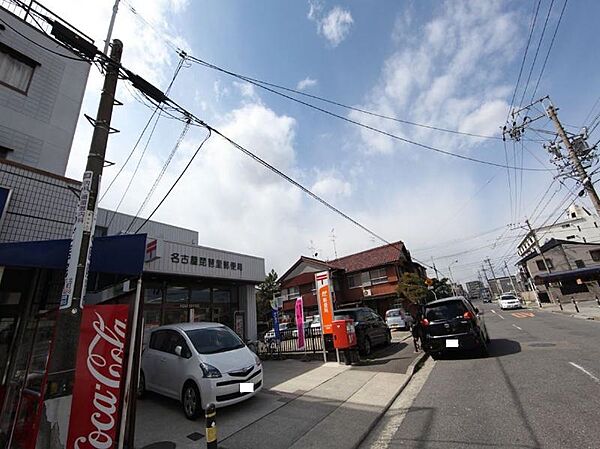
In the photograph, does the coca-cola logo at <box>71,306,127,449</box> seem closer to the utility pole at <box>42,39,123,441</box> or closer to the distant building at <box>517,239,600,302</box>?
the utility pole at <box>42,39,123,441</box>

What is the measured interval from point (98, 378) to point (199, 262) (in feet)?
28.6

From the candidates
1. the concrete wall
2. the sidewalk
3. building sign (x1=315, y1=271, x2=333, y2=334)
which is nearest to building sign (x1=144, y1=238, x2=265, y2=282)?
the concrete wall

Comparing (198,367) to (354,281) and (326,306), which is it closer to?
(326,306)

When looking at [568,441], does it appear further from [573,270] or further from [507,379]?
[573,270]

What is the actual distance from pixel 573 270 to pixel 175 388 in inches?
1684

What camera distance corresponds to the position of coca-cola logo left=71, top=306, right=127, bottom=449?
3340 millimetres

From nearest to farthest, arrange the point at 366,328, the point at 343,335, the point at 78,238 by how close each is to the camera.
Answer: the point at 78,238 → the point at 343,335 → the point at 366,328

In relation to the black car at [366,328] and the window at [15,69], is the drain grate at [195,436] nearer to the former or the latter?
the black car at [366,328]

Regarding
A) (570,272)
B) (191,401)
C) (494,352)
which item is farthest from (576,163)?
(570,272)

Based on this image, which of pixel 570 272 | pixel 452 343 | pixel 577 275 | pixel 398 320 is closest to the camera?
pixel 452 343

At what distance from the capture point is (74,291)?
3457 millimetres

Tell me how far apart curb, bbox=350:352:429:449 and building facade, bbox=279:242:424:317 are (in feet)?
51.1

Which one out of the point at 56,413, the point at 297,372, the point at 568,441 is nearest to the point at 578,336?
the point at 568,441

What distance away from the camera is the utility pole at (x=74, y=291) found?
325 centimetres
